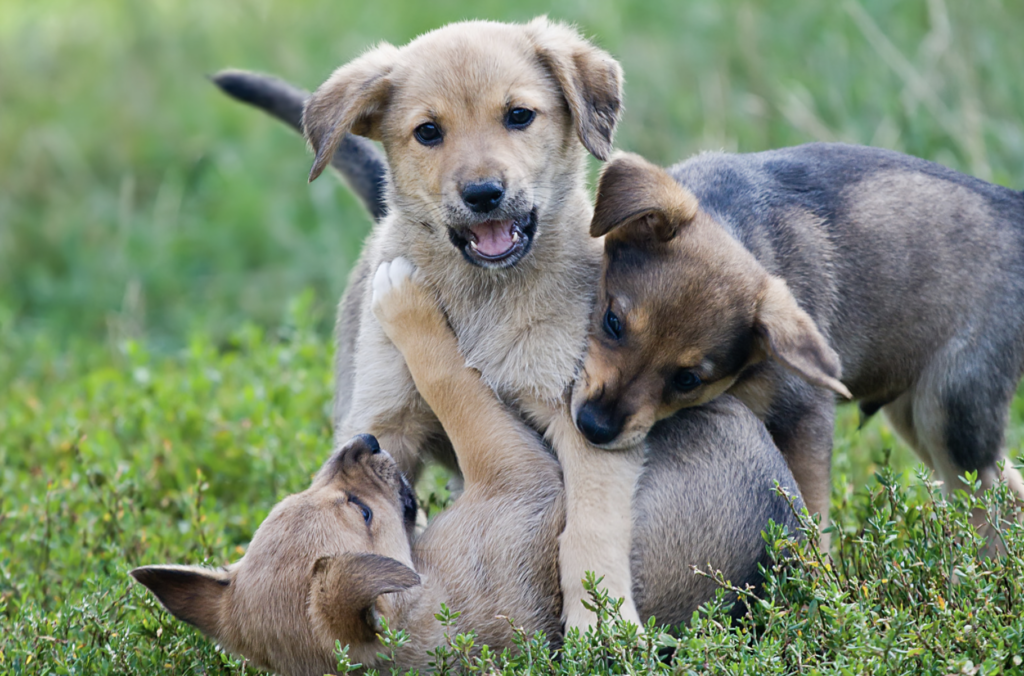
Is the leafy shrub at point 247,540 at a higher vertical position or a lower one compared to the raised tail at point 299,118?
lower

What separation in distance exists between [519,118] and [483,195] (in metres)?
0.41

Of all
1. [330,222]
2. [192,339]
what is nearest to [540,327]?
[192,339]

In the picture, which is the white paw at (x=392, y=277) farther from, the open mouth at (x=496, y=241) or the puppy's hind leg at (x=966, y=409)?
the puppy's hind leg at (x=966, y=409)

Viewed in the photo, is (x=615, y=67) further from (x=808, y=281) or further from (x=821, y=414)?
(x=821, y=414)

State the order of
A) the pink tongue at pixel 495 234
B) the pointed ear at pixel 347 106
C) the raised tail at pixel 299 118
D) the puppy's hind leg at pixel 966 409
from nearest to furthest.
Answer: the pink tongue at pixel 495 234 → the pointed ear at pixel 347 106 → the puppy's hind leg at pixel 966 409 → the raised tail at pixel 299 118

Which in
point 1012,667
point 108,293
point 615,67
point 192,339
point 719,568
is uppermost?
point 615,67

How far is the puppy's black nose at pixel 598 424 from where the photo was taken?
160 inches

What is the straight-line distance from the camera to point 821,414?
4.54 meters

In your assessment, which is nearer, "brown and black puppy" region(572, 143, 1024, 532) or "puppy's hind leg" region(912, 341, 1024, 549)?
"brown and black puppy" region(572, 143, 1024, 532)

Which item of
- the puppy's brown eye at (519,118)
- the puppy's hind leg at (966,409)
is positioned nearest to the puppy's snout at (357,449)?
the puppy's brown eye at (519,118)

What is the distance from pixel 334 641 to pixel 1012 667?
6.45 ft

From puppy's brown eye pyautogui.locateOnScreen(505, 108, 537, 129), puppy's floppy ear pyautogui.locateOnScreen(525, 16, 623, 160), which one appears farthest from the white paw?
puppy's floppy ear pyautogui.locateOnScreen(525, 16, 623, 160)

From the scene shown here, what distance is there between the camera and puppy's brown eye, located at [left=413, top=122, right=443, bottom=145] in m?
4.28

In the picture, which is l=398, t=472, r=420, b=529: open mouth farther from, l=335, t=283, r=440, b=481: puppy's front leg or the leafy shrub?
the leafy shrub
